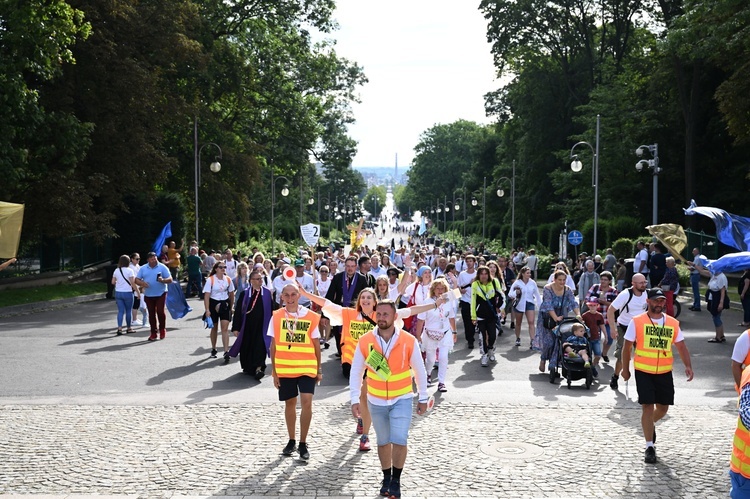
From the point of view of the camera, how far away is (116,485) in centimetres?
736

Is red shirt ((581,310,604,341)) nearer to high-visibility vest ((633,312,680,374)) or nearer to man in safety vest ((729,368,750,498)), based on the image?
high-visibility vest ((633,312,680,374))

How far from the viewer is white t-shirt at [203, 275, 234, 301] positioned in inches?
587

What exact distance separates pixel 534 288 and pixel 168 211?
25.1m

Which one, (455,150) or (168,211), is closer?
(168,211)

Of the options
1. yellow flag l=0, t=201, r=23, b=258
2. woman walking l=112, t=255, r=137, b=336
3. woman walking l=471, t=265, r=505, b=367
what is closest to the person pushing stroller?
woman walking l=471, t=265, r=505, b=367

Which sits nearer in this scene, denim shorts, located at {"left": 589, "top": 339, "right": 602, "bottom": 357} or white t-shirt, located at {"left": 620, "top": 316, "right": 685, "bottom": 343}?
white t-shirt, located at {"left": 620, "top": 316, "right": 685, "bottom": 343}

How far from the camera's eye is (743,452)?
16.1ft

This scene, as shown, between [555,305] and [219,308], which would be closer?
[555,305]

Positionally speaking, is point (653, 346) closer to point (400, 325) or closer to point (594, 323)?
point (400, 325)

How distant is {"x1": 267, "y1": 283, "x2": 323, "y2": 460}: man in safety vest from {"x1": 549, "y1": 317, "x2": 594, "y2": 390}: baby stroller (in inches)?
207

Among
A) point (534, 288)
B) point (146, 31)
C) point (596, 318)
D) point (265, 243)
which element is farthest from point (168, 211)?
point (596, 318)

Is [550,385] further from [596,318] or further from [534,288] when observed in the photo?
[534,288]

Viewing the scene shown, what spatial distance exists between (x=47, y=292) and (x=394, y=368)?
23.7 meters

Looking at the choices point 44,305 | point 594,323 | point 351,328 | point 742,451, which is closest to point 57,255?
point 44,305
